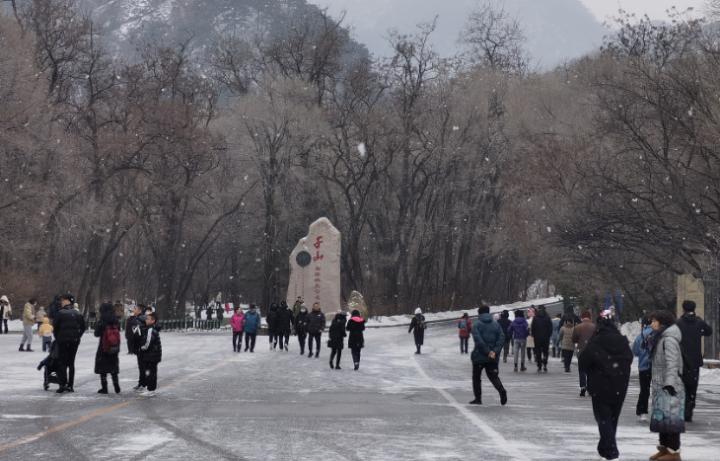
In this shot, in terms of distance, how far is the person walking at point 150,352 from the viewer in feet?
70.3

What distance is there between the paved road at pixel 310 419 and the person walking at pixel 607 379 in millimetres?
542

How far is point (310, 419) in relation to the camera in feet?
55.2

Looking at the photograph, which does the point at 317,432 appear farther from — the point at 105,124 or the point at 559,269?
the point at 105,124

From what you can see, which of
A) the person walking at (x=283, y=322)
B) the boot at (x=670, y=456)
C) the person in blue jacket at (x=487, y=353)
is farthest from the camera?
the person walking at (x=283, y=322)

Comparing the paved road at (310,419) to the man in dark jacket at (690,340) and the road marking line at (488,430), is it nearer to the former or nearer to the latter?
the road marking line at (488,430)

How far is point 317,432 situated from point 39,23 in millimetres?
48791

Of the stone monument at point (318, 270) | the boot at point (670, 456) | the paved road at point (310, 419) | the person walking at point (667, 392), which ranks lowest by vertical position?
the boot at point (670, 456)

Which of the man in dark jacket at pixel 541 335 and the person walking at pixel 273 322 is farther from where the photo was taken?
the person walking at pixel 273 322

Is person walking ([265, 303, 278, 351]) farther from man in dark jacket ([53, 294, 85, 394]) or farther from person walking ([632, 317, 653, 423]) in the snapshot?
person walking ([632, 317, 653, 423])

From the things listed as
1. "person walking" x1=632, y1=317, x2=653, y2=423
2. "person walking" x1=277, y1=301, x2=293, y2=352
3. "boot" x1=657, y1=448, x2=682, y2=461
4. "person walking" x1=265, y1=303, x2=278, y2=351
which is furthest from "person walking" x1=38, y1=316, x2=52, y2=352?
"boot" x1=657, y1=448, x2=682, y2=461

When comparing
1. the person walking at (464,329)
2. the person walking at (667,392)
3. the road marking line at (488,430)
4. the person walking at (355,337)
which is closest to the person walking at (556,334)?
the person walking at (464,329)

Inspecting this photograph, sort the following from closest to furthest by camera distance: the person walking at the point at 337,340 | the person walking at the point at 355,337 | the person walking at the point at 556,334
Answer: the person walking at the point at 355,337, the person walking at the point at 337,340, the person walking at the point at 556,334

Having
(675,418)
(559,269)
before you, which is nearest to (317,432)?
(675,418)

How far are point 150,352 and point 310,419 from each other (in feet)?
18.9
